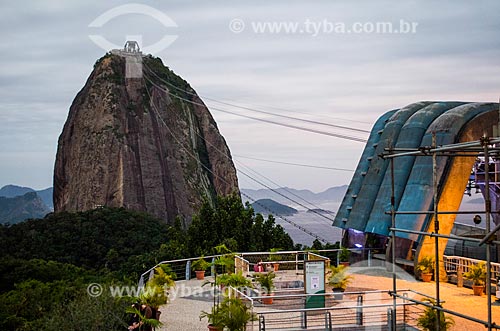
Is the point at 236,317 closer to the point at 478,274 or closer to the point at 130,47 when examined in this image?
the point at 478,274

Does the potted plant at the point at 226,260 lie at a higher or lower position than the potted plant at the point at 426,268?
higher

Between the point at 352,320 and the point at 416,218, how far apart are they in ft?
29.8

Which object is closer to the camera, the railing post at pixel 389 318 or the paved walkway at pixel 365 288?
the railing post at pixel 389 318

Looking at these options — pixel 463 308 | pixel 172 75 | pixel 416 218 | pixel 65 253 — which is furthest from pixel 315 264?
→ pixel 172 75

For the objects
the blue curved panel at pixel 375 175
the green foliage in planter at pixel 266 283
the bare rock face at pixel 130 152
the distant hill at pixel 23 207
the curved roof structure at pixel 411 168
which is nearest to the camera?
the green foliage in planter at pixel 266 283

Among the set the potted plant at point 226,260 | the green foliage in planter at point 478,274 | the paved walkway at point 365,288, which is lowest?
the paved walkway at point 365,288

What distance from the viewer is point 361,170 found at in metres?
28.2

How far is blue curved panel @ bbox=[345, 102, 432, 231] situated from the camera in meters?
25.7

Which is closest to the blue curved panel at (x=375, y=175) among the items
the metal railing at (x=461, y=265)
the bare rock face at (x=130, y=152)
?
the metal railing at (x=461, y=265)

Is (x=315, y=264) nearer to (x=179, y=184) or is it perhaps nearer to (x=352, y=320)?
(x=352, y=320)

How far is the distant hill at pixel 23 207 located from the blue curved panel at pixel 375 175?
98.2m

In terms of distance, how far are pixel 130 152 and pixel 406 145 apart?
164 feet

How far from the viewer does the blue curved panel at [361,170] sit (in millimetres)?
27766

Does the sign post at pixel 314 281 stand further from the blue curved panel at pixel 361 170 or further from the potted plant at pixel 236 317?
the blue curved panel at pixel 361 170
